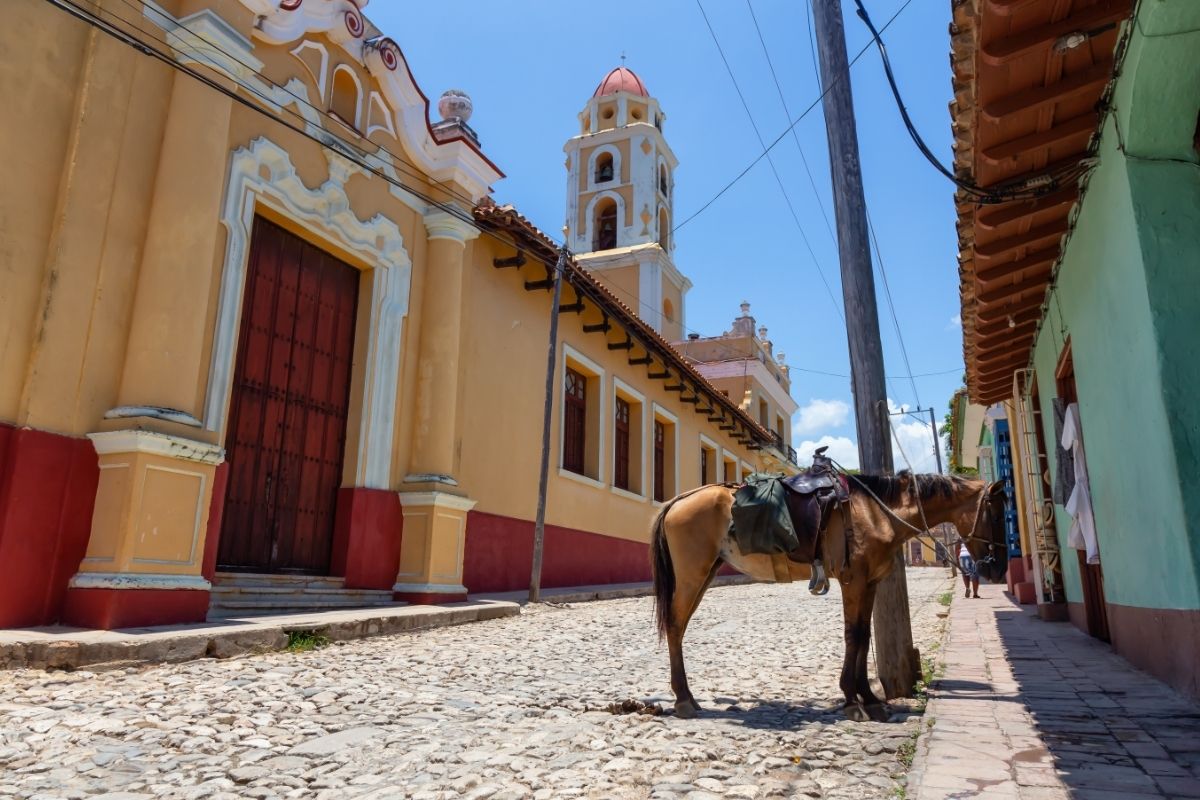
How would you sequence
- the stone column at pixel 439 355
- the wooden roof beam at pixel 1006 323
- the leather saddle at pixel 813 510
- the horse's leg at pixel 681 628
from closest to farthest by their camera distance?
1. the horse's leg at pixel 681 628
2. the leather saddle at pixel 813 510
3. the wooden roof beam at pixel 1006 323
4. the stone column at pixel 439 355

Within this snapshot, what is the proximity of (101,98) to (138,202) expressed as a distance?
0.85m

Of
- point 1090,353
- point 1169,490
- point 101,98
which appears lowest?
point 1169,490

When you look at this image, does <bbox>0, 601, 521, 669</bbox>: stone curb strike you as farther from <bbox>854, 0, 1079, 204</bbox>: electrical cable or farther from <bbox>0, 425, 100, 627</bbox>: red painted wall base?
<bbox>854, 0, 1079, 204</bbox>: electrical cable

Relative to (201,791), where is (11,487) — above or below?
above

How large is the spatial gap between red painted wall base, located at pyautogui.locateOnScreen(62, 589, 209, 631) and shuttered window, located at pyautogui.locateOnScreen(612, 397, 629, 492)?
1115 cm

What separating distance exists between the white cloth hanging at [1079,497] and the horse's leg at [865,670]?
2.76m

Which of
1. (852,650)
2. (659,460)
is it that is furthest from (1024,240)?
(659,460)

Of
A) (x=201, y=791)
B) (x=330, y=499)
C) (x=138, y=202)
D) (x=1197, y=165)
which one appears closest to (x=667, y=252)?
(x=330, y=499)

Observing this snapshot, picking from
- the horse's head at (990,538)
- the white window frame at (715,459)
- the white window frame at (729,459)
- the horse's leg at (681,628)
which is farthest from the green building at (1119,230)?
the white window frame at (729,459)

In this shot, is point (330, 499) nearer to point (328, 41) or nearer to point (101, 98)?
point (101, 98)

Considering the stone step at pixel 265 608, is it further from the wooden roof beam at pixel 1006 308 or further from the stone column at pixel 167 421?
the wooden roof beam at pixel 1006 308

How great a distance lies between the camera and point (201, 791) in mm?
3002

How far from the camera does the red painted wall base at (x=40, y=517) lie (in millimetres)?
5695

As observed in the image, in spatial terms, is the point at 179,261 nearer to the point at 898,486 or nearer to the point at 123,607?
the point at 123,607
